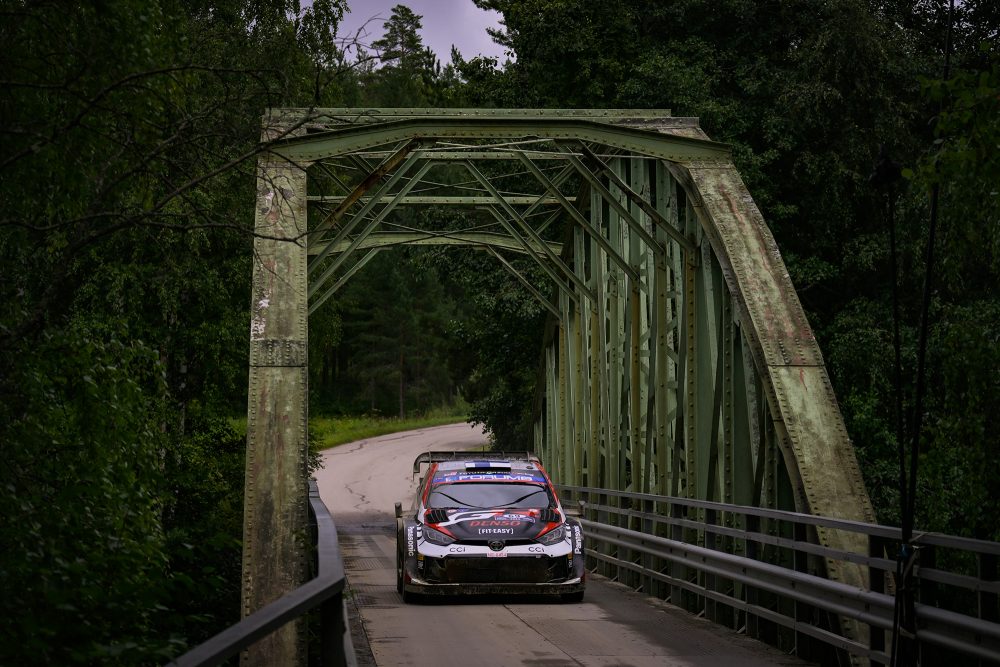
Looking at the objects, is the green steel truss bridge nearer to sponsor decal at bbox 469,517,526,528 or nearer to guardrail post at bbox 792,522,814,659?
guardrail post at bbox 792,522,814,659

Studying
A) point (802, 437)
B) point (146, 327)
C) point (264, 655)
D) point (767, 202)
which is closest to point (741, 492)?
point (802, 437)

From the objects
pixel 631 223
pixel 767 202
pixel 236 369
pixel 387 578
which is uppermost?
pixel 767 202

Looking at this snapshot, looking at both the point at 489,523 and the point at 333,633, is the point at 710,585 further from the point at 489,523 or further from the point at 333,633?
the point at 333,633

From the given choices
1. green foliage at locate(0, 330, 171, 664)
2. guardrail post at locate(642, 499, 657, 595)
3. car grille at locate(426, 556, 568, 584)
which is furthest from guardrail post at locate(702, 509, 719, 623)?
green foliage at locate(0, 330, 171, 664)

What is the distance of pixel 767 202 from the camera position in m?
27.6

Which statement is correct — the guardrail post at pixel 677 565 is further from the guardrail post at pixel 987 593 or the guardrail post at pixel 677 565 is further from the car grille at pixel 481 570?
the guardrail post at pixel 987 593

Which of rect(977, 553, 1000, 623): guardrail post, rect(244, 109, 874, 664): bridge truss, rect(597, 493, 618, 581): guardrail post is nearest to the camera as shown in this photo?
rect(977, 553, 1000, 623): guardrail post

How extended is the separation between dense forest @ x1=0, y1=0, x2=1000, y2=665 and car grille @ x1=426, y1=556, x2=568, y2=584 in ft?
7.44

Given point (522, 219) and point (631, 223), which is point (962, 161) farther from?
point (522, 219)

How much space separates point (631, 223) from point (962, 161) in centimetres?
882

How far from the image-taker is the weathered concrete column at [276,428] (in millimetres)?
10367

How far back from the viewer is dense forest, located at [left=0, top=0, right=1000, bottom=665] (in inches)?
255

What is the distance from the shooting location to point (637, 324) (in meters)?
18.2

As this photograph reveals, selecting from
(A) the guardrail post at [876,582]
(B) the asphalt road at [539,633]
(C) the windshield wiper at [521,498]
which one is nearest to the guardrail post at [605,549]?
(B) the asphalt road at [539,633]
